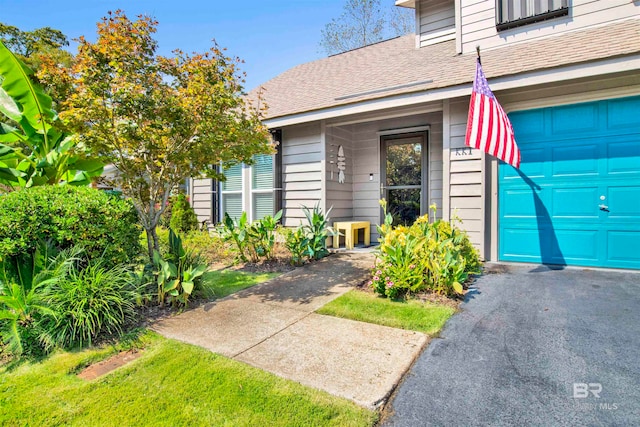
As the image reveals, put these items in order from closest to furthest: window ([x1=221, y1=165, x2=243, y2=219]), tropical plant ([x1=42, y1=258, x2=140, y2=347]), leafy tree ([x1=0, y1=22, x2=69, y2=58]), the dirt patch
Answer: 1. the dirt patch
2. tropical plant ([x1=42, y1=258, x2=140, y2=347])
3. window ([x1=221, y1=165, x2=243, y2=219])
4. leafy tree ([x1=0, y1=22, x2=69, y2=58])

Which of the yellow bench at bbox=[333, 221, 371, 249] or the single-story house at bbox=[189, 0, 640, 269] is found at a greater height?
the single-story house at bbox=[189, 0, 640, 269]

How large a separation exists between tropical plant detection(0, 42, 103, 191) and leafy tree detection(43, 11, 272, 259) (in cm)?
50

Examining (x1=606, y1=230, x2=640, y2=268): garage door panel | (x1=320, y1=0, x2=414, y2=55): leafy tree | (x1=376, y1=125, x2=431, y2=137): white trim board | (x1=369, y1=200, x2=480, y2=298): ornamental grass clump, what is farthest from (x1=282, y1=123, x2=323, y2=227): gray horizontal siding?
(x1=320, y1=0, x2=414, y2=55): leafy tree

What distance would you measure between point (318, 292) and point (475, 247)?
2914 mm

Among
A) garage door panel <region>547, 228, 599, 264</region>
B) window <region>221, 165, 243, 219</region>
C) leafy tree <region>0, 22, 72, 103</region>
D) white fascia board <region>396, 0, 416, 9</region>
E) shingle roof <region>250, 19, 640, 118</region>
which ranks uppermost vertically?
leafy tree <region>0, 22, 72, 103</region>

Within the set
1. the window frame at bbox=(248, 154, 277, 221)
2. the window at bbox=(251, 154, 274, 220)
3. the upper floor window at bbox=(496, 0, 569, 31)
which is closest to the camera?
the upper floor window at bbox=(496, 0, 569, 31)

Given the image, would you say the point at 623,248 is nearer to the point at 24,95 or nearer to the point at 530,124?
the point at 530,124

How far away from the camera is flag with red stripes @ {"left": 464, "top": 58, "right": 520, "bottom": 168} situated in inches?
173

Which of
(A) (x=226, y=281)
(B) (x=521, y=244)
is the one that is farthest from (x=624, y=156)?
(A) (x=226, y=281)

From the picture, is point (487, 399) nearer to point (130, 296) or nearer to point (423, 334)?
point (423, 334)

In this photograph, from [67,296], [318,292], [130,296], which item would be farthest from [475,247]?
[67,296]

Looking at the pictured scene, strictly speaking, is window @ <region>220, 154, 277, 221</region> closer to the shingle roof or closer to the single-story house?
the single-story house

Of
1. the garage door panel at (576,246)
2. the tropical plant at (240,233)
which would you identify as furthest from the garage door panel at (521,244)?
the tropical plant at (240,233)

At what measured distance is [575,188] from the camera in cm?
500
